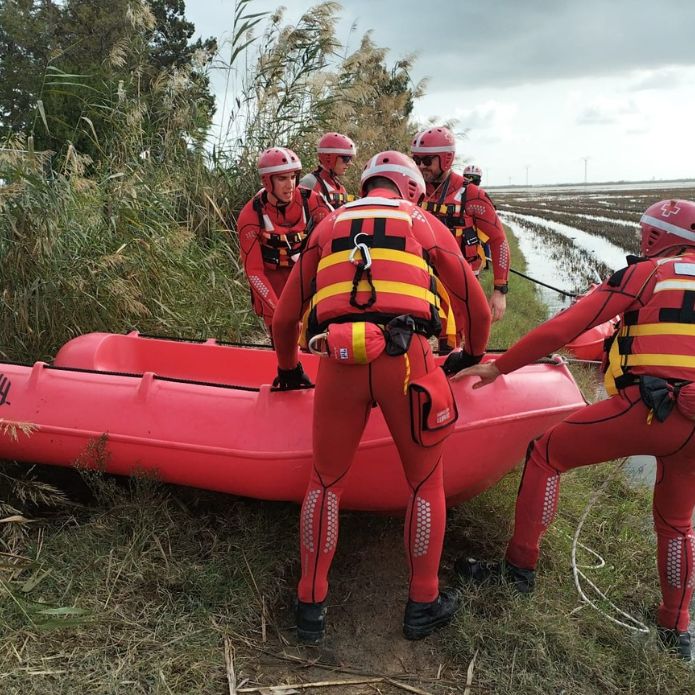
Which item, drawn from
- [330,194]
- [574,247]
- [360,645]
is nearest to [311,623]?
[360,645]

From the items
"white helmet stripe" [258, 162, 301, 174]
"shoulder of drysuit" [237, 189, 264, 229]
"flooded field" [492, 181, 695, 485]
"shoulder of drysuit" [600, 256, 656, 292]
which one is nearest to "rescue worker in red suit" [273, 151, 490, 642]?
"shoulder of drysuit" [600, 256, 656, 292]

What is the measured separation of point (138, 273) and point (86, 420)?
1.77 m

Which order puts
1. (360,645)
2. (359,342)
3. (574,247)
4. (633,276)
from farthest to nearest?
(574,247)
(360,645)
(633,276)
(359,342)

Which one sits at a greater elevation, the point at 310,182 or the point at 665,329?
the point at 310,182

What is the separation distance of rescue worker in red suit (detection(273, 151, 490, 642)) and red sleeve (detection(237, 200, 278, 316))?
1491 mm

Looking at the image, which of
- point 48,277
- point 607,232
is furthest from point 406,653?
point 607,232

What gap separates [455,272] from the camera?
228 centimetres

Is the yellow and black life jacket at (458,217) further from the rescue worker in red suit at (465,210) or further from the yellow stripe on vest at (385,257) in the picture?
the yellow stripe on vest at (385,257)

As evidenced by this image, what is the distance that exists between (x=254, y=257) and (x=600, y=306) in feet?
7.68

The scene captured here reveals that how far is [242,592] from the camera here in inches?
100.0

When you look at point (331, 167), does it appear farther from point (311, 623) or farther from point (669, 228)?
point (311, 623)

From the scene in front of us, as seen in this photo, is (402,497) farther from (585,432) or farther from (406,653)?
A: (585,432)

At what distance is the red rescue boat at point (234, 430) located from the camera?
267 centimetres

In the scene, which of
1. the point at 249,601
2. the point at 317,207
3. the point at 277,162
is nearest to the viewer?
the point at 249,601
